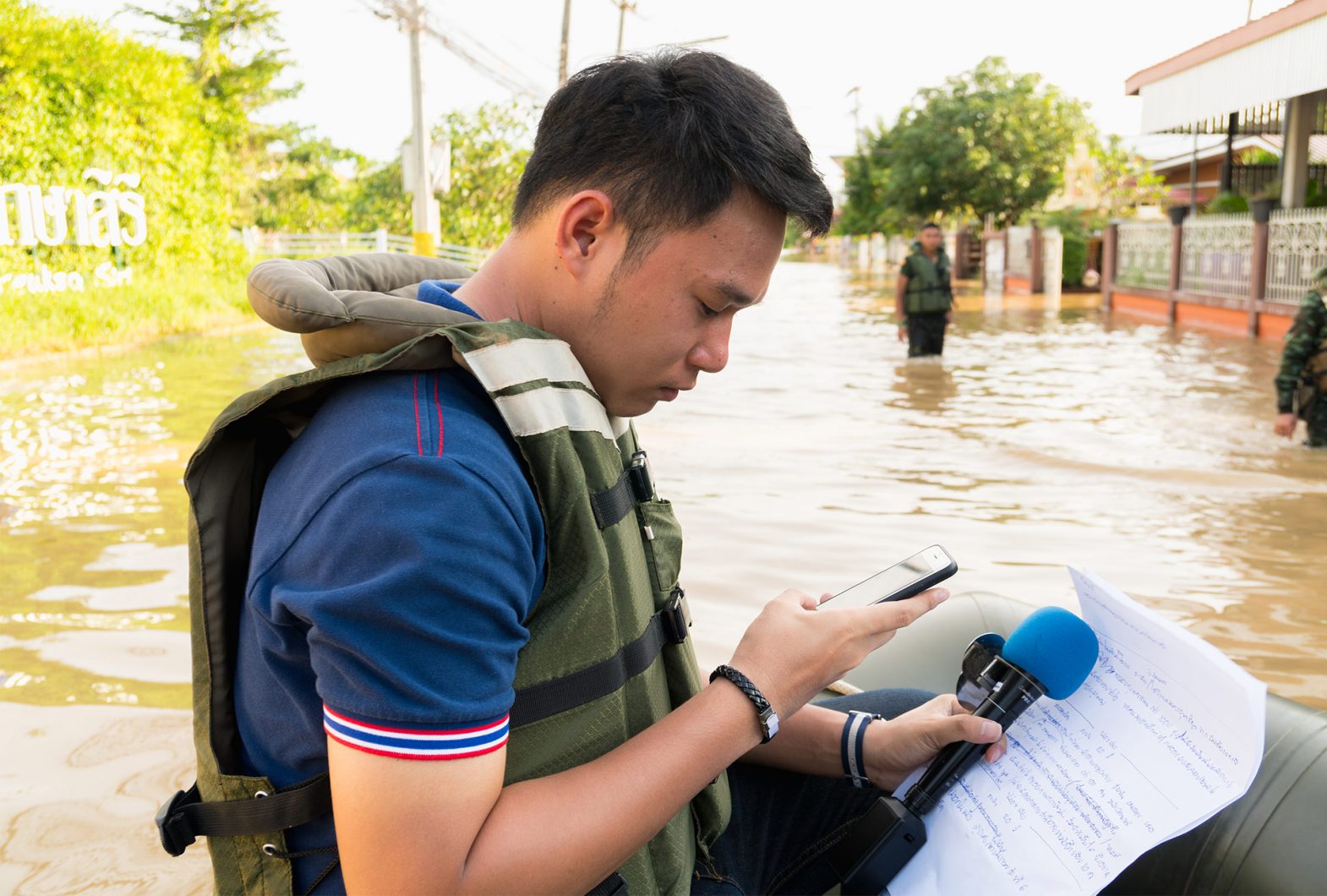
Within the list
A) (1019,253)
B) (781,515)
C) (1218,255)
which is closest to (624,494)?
(781,515)

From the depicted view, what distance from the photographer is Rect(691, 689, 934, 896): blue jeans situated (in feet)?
6.03

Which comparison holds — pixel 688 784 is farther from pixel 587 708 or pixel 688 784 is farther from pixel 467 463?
pixel 467 463

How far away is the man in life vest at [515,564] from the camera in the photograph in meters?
1.12

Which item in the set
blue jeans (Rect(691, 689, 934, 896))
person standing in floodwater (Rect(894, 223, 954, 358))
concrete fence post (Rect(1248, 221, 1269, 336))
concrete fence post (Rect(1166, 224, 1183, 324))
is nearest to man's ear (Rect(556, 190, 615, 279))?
blue jeans (Rect(691, 689, 934, 896))

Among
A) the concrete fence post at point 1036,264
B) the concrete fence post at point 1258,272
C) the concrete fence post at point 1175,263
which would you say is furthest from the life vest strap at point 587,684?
the concrete fence post at point 1036,264

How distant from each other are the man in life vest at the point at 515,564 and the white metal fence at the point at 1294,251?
13.9 meters

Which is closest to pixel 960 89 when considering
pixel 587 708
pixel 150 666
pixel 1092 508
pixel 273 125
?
pixel 273 125

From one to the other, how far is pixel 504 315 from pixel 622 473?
0.24m

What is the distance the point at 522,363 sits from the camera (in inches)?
50.8

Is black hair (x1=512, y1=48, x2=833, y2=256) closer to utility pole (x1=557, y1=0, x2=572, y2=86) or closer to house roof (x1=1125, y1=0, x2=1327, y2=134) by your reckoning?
house roof (x1=1125, y1=0, x2=1327, y2=134)

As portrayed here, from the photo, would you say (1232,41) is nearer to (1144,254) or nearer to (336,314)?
(1144,254)

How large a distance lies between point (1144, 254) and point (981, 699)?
2050 cm

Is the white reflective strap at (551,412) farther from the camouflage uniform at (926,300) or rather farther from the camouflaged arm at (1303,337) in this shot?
the camouflage uniform at (926,300)

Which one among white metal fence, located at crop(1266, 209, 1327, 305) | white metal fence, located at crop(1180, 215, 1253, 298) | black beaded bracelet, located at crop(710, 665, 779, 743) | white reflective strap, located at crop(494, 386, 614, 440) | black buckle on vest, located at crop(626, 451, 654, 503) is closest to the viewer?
white reflective strap, located at crop(494, 386, 614, 440)
